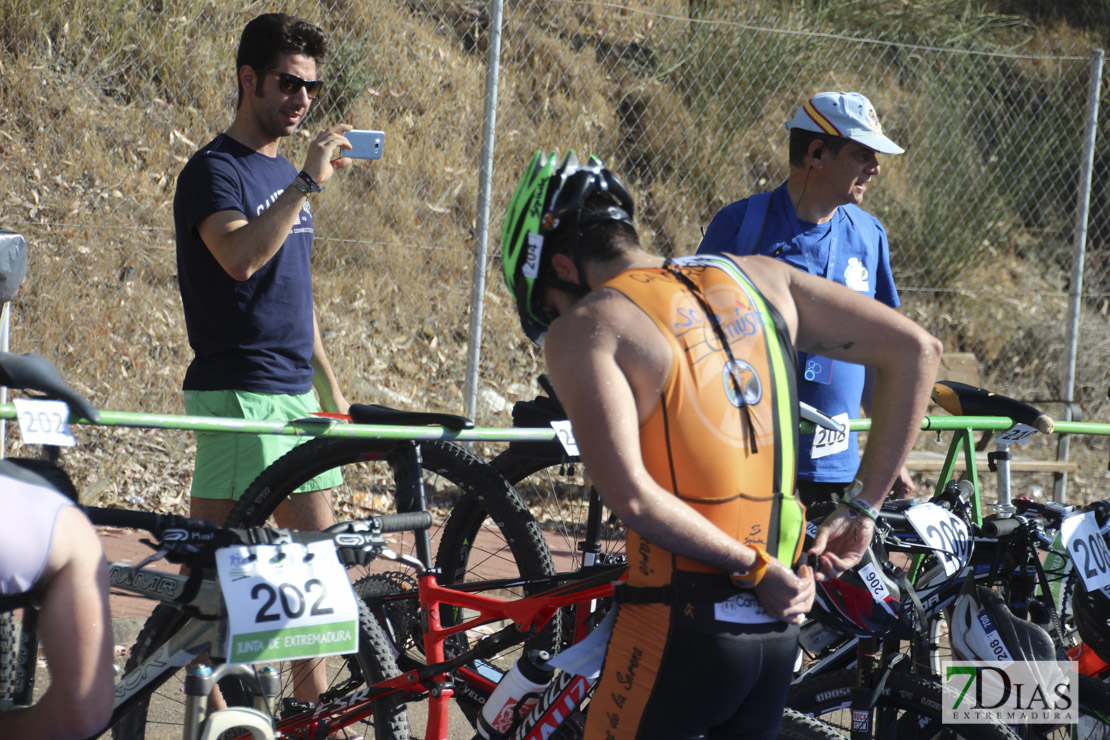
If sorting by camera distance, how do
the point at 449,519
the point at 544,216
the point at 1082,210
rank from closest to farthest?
the point at 544,216 → the point at 449,519 → the point at 1082,210

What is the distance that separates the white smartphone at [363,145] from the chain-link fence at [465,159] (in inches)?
121

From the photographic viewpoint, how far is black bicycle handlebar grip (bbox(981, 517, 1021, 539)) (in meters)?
3.42

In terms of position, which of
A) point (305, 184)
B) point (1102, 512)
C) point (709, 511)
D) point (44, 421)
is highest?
point (305, 184)

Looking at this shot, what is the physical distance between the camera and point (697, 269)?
2246 millimetres

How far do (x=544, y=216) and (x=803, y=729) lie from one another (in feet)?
4.62

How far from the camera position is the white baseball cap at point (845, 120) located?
370 centimetres

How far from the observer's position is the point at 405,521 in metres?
2.61

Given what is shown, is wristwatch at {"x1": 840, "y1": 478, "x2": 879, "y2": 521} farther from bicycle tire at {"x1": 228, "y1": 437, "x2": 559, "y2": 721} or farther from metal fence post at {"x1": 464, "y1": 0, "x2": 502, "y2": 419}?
metal fence post at {"x1": 464, "y1": 0, "x2": 502, "y2": 419}

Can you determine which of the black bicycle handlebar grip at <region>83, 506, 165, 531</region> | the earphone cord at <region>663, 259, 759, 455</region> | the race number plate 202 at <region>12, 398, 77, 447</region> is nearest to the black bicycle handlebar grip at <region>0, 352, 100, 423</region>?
the race number plate 202 at <region>12, 398, 77, 447</region>

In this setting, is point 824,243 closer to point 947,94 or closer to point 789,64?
point 789,64

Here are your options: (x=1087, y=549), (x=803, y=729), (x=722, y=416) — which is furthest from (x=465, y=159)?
(x=722, y=416)

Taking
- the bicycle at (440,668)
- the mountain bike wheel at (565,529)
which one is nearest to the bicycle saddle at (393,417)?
the bicycle at (440,668)

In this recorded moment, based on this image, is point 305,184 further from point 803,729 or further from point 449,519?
point 803,729

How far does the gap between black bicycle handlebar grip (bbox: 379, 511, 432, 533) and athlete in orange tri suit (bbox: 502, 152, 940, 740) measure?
0.58m
